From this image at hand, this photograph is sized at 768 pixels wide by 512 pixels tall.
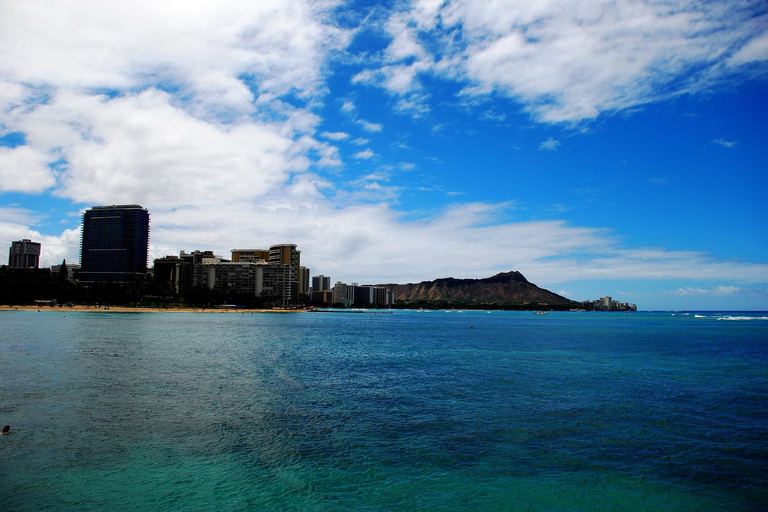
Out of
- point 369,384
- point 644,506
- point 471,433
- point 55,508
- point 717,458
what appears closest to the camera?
point 55,508

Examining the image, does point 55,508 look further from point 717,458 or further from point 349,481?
point 717,458

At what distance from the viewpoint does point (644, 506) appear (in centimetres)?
1467

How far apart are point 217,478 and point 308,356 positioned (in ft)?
121

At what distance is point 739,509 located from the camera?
14469mm

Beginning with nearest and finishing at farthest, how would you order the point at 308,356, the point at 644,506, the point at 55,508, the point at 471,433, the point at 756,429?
the point at 55,508
the point at 644,506
the point at 471,433
the point at 756,429
the point at 308,356

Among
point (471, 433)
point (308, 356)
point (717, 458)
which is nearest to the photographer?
point (717, 458)

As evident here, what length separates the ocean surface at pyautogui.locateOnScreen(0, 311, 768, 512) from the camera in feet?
49.2

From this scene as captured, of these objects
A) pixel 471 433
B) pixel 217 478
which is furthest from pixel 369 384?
pixel 217 478

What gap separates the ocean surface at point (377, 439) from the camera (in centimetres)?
1500

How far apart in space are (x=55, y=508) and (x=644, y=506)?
18483 mm

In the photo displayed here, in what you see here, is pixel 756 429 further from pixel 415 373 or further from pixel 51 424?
pixel 51 424

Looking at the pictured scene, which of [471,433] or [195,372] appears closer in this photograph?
[471,433]

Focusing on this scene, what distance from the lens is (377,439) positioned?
67.4 feet

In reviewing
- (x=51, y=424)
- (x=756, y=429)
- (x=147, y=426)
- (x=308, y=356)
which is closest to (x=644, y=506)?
(x=756, y=429)
